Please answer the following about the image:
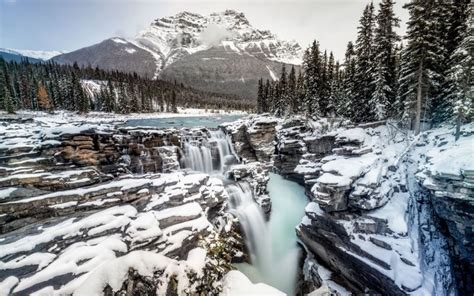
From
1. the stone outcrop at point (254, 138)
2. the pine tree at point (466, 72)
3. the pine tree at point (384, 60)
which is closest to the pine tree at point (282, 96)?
the stone outcrop at point (254, 138)

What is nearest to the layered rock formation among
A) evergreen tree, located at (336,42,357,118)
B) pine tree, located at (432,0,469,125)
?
pine tree, located at (432,0,469,125)

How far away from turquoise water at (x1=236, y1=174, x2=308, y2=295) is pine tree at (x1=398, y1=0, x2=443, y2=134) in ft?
44.3

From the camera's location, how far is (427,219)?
13180 mm

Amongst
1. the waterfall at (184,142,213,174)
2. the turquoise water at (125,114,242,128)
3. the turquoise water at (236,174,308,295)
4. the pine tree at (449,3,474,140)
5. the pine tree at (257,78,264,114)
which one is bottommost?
the turquoise water at (236,174,308,295)

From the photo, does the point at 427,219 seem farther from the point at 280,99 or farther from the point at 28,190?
the point at 280,99

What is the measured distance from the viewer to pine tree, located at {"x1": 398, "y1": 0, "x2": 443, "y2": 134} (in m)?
18.8

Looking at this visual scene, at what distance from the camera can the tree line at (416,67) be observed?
15.5 metres

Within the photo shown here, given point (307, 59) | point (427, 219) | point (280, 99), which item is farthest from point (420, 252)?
point (280, 99)

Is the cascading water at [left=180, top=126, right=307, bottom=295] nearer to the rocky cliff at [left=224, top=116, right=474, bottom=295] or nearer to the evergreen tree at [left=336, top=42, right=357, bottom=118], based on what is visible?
the rocky cliff at [left=224, top=116, right=474, bottom=295]

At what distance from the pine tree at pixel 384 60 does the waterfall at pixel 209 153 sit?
18.2 meters

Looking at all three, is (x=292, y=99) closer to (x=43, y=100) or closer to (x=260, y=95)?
(x=260, y=95)

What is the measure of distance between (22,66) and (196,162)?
361 feet

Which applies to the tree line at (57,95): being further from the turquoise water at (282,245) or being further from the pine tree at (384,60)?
the pine tree at (384,60)

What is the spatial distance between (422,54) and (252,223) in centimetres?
2091
